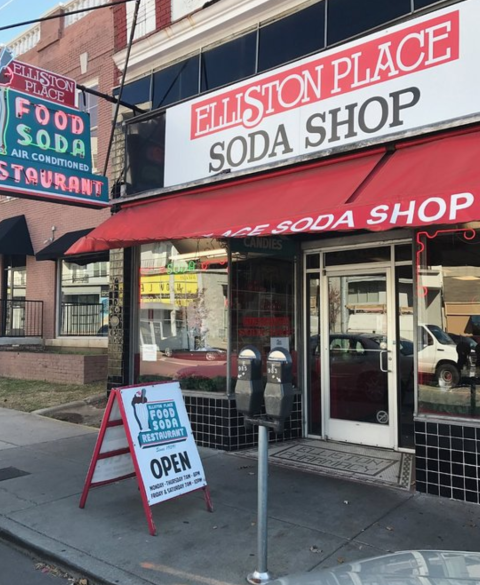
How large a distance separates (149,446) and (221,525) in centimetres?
85

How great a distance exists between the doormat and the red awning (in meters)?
2.57

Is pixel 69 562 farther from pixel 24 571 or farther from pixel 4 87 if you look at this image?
pixel 4 87

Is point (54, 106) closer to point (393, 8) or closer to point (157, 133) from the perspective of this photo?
point (157, 133)

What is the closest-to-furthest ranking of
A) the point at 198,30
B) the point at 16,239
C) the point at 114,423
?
the point at 114,423 → the point at 198,30 → the point at 16,239

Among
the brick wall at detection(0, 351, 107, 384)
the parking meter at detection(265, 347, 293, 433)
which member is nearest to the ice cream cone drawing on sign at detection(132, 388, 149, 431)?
the parking meter at detection(265, 347, 293, 433)

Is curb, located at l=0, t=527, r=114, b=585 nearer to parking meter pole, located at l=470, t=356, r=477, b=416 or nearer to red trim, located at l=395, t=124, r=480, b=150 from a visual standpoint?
parking meter pole, located at l=470, t=356, r=477, b=416

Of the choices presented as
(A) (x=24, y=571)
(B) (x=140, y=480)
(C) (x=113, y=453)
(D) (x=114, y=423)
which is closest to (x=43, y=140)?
(D) (x=114, y=423)

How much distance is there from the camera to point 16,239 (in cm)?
1425

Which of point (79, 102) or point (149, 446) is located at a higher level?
point (79, 102)

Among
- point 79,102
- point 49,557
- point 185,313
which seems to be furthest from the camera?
point 79,102

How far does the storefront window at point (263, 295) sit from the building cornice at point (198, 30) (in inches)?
113

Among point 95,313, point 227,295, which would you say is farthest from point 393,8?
point 95,313

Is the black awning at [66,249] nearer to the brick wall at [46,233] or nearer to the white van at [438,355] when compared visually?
the brick wall at [46,233]

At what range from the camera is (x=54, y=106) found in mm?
6719
